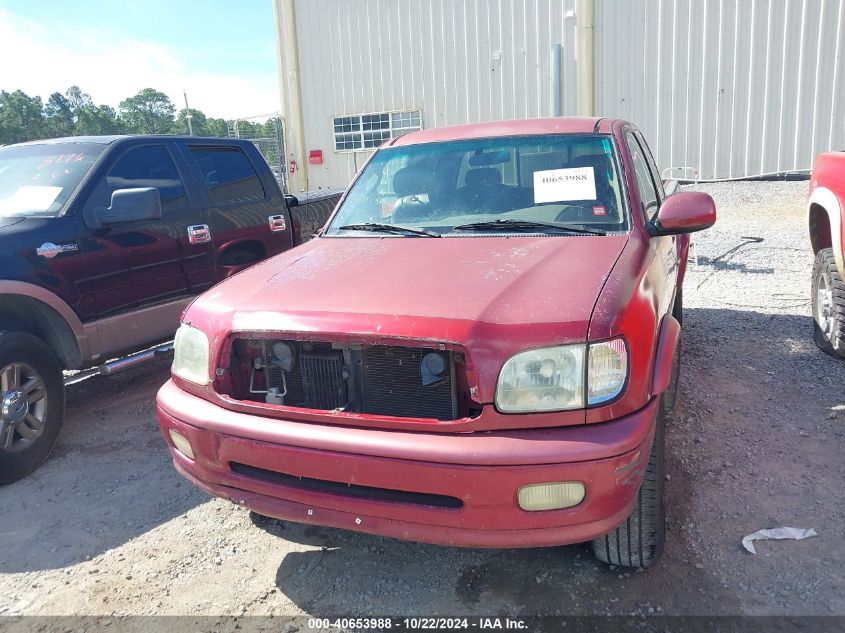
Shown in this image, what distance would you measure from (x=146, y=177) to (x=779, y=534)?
14.4 feet

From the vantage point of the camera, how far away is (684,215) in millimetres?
2836

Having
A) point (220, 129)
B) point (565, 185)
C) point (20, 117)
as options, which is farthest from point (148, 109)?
point (565, 185)

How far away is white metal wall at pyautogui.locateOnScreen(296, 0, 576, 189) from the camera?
551 inches

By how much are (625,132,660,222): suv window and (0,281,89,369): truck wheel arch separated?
11.0 ft

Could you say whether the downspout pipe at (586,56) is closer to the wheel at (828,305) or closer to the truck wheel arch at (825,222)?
the truck wheel arch at (825,222)

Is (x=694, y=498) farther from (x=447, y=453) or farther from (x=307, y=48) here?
(x=307, y=48)

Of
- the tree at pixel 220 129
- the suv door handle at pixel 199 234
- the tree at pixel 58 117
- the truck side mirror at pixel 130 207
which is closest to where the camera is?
the truck side mirror at pixel 130 207

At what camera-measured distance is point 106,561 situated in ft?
9.35

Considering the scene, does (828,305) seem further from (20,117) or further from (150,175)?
(20,117)

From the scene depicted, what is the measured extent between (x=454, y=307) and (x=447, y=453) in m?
0.49

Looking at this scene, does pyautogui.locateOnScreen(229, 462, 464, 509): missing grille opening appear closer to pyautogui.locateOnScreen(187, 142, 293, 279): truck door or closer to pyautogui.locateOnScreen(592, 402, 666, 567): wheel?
pyautogui.locateOnScreen(592, 402, 666, 567): wheel

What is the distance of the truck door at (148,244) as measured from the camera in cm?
412

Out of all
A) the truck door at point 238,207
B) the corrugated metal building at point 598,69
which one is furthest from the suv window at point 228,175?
the corrugated metal building at point 598,69

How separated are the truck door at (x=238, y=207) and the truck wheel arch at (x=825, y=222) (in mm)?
4161
